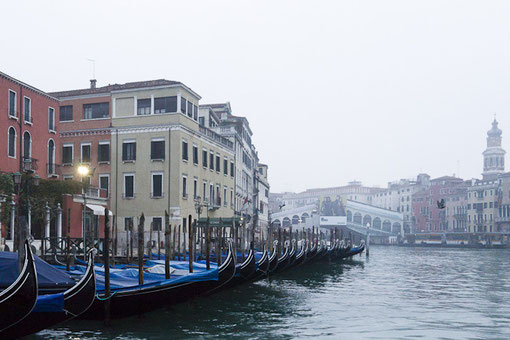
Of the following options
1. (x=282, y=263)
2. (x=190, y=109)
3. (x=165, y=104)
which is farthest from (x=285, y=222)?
(x=282, y=263)

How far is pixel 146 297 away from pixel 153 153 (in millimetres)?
18018

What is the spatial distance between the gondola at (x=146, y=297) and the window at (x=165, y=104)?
16.3m

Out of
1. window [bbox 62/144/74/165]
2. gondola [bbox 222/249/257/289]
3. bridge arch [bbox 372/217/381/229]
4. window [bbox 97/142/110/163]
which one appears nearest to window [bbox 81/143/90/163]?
window [bbox 97/142/110/163]

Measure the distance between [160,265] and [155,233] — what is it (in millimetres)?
14857

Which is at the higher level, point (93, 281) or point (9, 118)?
point (9, 118)

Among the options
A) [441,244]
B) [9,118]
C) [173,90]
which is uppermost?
[173,90]

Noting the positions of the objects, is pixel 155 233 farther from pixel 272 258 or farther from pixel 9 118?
pixel 272 258

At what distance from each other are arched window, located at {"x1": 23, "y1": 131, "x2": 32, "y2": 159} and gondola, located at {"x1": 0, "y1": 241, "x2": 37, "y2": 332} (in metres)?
15.9

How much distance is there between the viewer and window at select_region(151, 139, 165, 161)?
27875mm

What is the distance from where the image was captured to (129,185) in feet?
93.1

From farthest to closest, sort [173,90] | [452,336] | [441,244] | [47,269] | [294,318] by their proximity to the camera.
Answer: [441,244]
[173,90]
[294,318]
[452,336]
[47,269]

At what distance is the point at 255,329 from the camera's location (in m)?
10.6

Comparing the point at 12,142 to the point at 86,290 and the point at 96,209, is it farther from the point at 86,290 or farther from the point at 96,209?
the point at 86,290

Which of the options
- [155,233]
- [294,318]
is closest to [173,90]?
[155,233]
